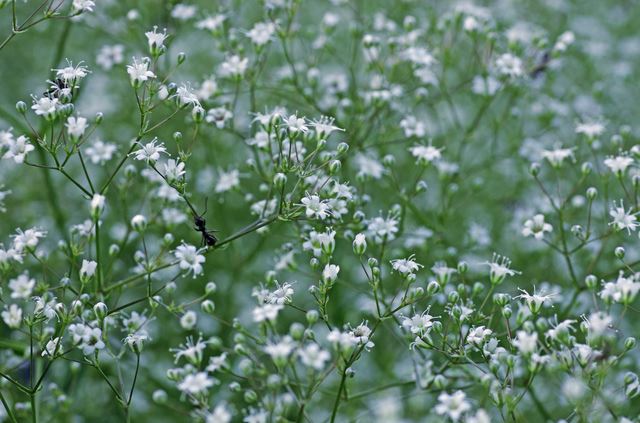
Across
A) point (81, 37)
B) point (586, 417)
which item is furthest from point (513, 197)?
point (81, 37)

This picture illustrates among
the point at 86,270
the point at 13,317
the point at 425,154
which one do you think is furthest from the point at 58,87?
the point at 425,154

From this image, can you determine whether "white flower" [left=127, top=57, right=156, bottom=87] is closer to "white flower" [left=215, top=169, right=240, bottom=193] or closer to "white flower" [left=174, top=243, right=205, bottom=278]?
"white flower" [left=174, top=243, right=205, bottom=278]

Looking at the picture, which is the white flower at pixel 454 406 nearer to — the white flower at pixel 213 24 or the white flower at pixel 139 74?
the white flower at pixel 139 74

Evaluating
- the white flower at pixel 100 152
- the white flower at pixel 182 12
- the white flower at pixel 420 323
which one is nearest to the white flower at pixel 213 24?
the white flower at pixel 182 12

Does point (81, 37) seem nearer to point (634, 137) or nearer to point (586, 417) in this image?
point (634, 137)

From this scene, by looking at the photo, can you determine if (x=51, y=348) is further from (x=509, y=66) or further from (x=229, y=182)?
(x=509, y=66)

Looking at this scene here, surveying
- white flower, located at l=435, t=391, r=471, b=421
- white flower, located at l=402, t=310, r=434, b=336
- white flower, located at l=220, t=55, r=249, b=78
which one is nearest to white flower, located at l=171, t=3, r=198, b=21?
white flower, located at l=220, t=55, r=249, b=78

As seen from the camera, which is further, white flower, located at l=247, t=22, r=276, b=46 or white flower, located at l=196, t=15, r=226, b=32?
white flower, located at l=196, t=15, r=226, b=32
